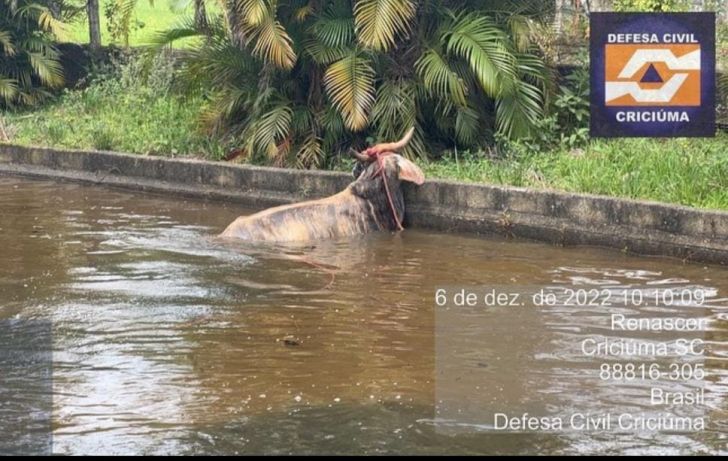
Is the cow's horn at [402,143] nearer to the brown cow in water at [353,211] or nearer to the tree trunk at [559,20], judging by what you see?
the brown cow in water at [353,211]

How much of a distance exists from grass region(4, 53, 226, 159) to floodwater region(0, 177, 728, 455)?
10.4 ft

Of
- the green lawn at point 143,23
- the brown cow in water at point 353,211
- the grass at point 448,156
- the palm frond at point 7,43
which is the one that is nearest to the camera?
the grass at point 448,156

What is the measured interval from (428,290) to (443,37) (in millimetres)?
4675

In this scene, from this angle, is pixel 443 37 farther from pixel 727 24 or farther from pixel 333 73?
pixel 727 24

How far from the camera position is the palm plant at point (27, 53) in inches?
713

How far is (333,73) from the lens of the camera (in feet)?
40.1

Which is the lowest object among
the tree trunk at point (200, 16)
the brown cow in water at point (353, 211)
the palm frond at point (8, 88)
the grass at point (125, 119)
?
the brown cow in water at point (353, 211)

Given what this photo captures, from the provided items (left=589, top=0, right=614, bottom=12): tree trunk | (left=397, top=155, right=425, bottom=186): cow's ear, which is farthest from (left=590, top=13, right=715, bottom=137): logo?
(left=397, top=155, right=425, bottom=186): cow's ear

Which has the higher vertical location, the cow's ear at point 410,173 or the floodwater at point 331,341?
the cow's ear at point 410,173

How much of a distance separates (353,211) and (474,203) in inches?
44.5

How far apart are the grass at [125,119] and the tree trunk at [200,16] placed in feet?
3.01

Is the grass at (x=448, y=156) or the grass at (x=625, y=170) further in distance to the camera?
the grass at (x=448, y=156)

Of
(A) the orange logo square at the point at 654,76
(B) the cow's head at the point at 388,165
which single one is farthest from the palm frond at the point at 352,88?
(A) the orange logo square at the point at 654,76

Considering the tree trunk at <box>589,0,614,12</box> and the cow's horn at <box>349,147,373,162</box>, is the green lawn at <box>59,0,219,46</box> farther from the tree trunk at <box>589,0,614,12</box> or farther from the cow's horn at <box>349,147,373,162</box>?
the cow's horn at <box>349,147,373,162</box>
